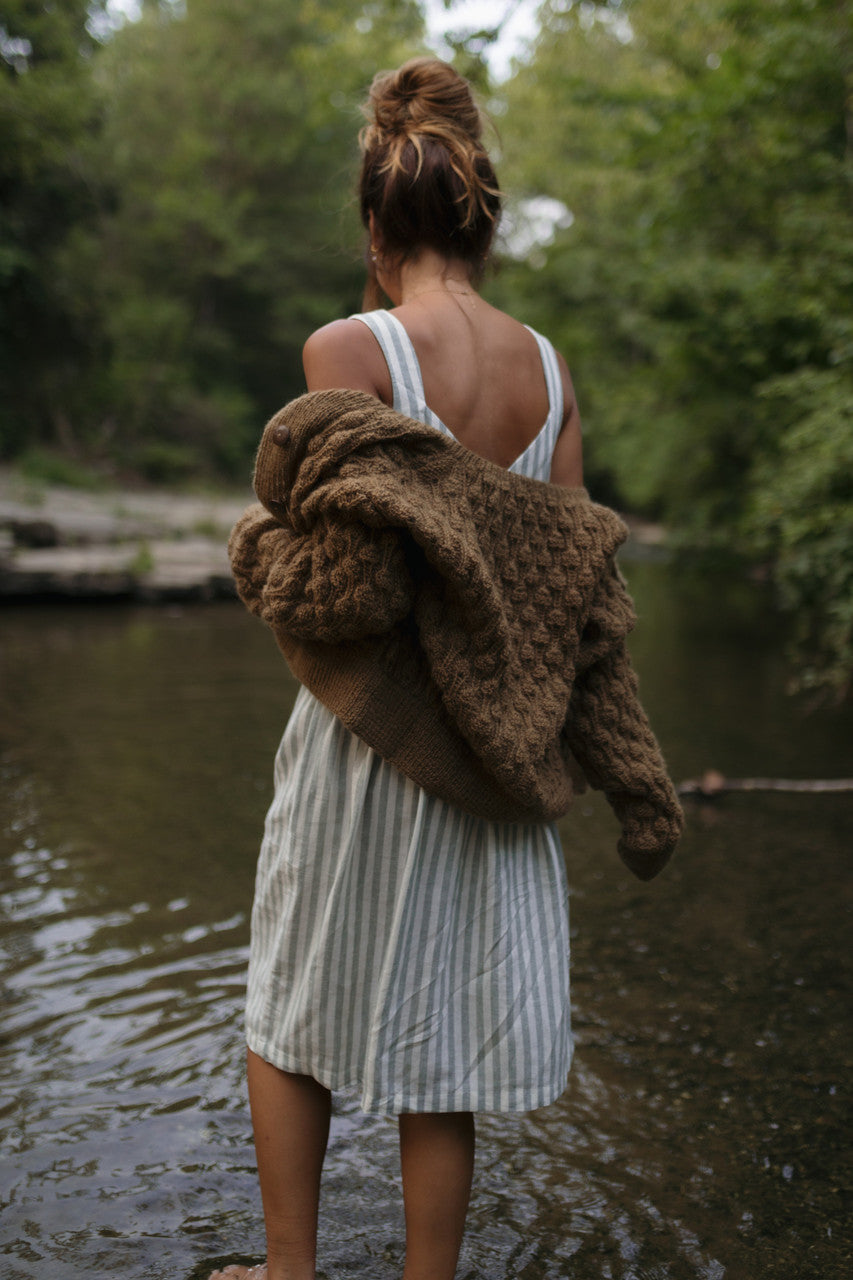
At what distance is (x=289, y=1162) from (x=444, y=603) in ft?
2.85

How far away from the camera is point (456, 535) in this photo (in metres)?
1.50

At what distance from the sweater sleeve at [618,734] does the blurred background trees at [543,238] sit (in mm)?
775

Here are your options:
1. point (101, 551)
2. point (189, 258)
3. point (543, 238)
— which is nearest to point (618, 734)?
point (101, 551)

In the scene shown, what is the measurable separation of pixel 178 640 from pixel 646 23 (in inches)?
346

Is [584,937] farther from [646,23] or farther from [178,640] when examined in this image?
[646,23]

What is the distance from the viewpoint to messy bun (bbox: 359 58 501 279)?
1661 millimetres

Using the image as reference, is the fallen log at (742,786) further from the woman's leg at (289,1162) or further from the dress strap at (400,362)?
the dress strap at (400,362)

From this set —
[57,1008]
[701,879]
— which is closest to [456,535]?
[57,1008]

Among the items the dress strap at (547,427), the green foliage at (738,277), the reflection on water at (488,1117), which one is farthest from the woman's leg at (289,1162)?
the green foliage at (738,277)

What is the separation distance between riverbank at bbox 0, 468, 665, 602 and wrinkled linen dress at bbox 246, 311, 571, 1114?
10.7 meters

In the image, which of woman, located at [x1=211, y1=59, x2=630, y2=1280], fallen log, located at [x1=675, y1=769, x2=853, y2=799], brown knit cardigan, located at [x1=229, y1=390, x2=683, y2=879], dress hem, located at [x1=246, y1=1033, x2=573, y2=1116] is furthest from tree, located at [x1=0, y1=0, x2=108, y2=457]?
dress hem, located at [x1=246, y1=1033, x2=573, y2=1116]

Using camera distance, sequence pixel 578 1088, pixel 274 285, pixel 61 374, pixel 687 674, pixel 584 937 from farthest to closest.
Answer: pixel 274 285 < pixel 61 374 < pixel 687 674 < pixel 584 937 < pixel 578 1088

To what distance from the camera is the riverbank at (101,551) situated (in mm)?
12055

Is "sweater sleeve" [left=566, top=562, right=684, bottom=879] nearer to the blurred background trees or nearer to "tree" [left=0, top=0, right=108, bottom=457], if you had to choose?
the blurred background trees
